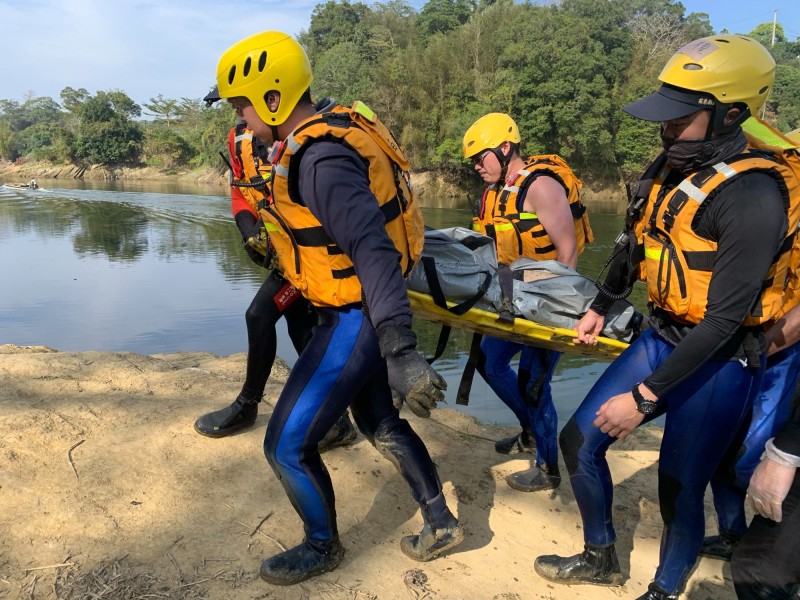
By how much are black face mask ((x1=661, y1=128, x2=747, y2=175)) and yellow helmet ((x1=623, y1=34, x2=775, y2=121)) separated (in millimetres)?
93

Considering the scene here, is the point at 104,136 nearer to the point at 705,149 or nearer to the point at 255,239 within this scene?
the point at 255,239

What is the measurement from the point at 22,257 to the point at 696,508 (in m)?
18.5

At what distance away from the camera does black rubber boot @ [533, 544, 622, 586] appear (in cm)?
296

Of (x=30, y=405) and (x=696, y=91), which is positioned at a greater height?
(x=696, y=91)

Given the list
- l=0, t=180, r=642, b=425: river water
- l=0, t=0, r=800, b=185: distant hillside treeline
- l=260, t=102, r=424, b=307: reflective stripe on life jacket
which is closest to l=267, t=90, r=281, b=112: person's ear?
l=260, t=102, r=424, b=307: reflective stripe on life jacket

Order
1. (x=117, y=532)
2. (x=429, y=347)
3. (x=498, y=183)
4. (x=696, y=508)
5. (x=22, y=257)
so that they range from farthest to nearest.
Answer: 1. (x=22, y=257)
2. (x=429, y=347)
3. (x=498, y=183)
4. (x=117, y=532)
5. (x=696, y=508)

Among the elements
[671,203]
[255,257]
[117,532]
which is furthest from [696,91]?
[117,532]

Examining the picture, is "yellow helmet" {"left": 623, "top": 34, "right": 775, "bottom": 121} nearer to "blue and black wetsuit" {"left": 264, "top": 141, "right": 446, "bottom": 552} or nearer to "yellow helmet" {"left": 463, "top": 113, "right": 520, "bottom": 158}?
"blue and black wetsuit" {"left": 264, "top": 141, "right": 446, "bottom": 552}

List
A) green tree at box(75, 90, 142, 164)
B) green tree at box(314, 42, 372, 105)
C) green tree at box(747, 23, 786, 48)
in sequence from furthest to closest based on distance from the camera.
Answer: green tree at box(747, 23, 786, 48) < green tree at box(75, 90, 142, 164) < green tree at box(314, 42, 372, 105)

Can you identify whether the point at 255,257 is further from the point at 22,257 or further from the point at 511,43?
the point at 511,43

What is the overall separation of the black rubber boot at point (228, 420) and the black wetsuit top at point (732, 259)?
8.89 ft

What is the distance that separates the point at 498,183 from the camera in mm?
4441

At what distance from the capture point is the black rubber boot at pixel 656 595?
9.08 ft

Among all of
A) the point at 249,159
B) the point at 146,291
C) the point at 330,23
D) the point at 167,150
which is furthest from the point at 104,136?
the point at 249,159
